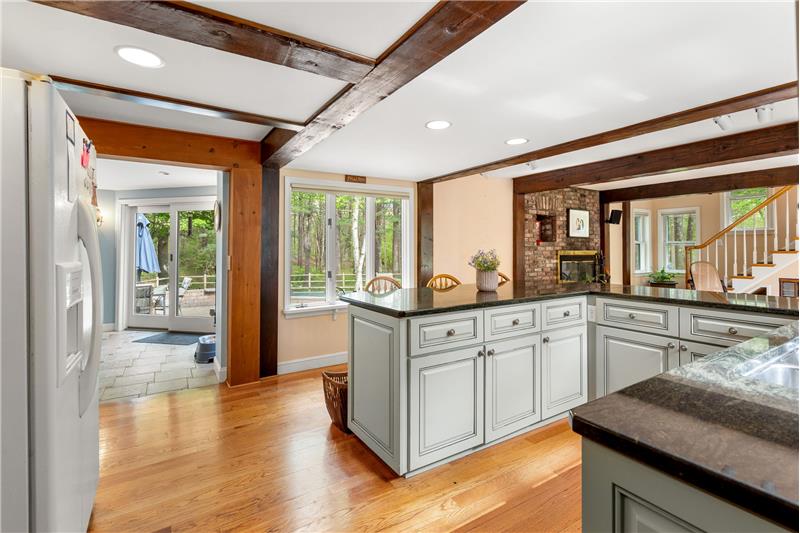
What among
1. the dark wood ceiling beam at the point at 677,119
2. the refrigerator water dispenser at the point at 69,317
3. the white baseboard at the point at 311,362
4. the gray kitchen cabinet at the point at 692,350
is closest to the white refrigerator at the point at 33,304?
the refrigerator water dispenser at the point at 69,317

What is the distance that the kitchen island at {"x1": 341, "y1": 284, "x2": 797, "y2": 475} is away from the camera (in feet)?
6.70

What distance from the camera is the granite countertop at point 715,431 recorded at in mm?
551

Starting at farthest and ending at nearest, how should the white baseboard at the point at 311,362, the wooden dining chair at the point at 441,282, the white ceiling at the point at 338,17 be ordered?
the white baseboard at the point at 311,362
the wooden dining chair at the point at 441,282
the white ceiling at the point at 338,17

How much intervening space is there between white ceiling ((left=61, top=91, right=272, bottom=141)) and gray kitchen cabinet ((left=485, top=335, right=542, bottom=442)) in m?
→ 2.55

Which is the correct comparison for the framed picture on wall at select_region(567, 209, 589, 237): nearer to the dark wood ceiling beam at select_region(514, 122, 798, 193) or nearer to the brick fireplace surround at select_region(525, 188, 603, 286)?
the brick fireplace surround at select_region(525, 188, 603, 286)

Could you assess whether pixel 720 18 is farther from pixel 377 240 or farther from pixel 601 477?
pixel 377 240

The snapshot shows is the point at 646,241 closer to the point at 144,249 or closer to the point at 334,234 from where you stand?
the point at 334,234

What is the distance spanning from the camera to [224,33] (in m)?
1.47

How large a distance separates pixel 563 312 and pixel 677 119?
5.14ft

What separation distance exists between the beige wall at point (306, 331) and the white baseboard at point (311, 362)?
0.04 metres

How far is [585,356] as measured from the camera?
9.16ft

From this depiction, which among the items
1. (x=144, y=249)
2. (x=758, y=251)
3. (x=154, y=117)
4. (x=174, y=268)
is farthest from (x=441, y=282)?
(x=758, y=251)

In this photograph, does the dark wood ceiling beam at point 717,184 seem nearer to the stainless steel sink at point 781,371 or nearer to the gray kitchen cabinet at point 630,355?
the gray kitchen cabinet at point 630,355

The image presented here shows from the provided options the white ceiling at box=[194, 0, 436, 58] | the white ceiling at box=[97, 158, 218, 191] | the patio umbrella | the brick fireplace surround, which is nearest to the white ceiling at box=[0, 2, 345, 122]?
the white ceiling at box=[194, 0, 436, 58]
